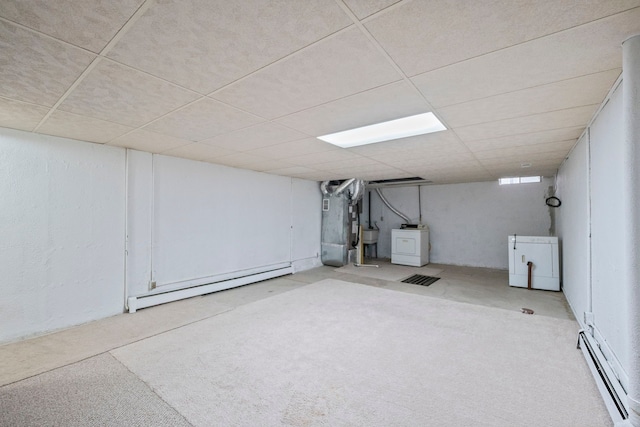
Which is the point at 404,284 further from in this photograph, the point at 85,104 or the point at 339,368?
the point at 85,104

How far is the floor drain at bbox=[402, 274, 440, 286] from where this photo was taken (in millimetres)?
4754

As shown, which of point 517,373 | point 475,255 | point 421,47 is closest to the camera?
point 421,47

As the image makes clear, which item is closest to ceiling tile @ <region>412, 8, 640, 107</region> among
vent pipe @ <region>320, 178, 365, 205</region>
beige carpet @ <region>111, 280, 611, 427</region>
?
beige carpet @ <region>111, 280, 611, 427</region>

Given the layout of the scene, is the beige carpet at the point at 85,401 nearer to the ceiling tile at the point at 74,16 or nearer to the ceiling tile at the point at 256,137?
the ceiling tile at the point at 74,16

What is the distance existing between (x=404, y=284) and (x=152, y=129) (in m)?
4.27

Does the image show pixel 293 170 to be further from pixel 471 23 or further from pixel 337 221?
pixel 471 23

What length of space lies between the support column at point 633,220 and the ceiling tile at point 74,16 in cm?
219

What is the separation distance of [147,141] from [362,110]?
7.93 ft

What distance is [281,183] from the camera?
5.45 m

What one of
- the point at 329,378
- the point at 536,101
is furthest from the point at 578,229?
the point at 329,378

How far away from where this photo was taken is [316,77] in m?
1.57

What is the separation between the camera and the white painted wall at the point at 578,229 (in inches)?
97.9

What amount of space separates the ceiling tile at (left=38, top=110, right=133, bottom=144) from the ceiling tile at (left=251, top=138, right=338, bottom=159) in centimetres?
141

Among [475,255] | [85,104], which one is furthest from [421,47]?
[475,255]
